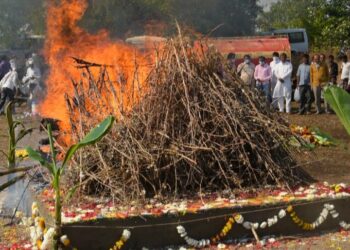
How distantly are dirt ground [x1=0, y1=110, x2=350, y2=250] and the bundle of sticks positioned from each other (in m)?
0.75

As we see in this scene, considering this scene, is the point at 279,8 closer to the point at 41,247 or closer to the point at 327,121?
the point at 327,121

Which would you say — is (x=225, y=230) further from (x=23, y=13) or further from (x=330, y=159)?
(x=23, y=13)

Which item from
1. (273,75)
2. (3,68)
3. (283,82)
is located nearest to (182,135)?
(283,82)

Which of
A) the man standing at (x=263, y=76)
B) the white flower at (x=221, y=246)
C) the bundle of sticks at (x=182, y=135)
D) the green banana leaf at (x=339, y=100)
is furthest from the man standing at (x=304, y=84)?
the green banana leaf at (x=339, y=100)

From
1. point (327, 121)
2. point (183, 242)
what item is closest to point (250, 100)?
point (183, 242)

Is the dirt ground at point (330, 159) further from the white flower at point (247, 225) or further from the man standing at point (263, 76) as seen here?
the man standing at point (263, 76)

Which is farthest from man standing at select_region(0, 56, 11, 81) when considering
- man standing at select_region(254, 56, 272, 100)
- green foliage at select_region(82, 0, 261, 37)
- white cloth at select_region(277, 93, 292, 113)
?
white cloth at select_region(277, 93, 292, 113)

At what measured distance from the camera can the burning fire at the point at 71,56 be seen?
24.9 ft

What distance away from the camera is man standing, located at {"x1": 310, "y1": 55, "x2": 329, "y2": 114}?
16219 mm

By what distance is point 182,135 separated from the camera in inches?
254

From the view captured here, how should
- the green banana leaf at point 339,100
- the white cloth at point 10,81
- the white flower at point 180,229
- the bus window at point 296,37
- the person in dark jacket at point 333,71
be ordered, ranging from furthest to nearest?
the bus window at point 296,37 < the person in dark jacket at point 333,71 < the white cloth at point 10,81 < the white flower at point 180,229 < the green banana leaf at point 339,100

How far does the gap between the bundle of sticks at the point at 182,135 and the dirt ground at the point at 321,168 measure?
0.75m

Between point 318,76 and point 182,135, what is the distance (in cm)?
1069

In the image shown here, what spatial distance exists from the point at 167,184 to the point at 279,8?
261 feet
